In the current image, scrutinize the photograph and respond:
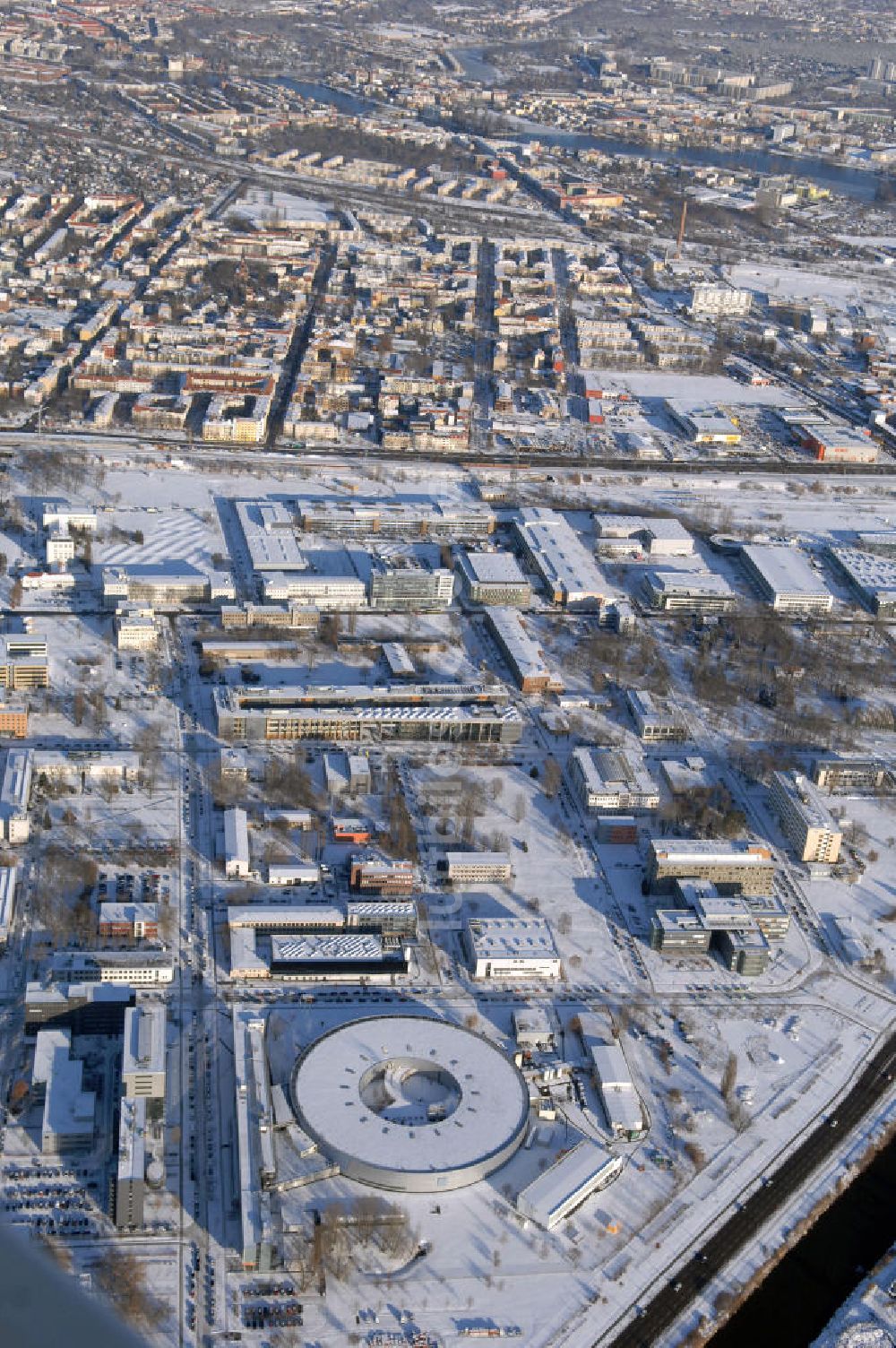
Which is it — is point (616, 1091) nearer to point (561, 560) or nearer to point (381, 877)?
point (381, 877)

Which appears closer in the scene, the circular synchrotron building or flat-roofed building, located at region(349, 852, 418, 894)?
the circular synchrotron building

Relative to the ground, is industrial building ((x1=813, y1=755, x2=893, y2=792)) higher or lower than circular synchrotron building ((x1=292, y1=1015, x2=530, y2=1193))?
lower

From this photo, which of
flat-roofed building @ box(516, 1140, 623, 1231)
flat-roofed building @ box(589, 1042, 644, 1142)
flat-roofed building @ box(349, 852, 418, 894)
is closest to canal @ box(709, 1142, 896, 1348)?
flat-roofed building @ box(516, 1140, 623, 1231)

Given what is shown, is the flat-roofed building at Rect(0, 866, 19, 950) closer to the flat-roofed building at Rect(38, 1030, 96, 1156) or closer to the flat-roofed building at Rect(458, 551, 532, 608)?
the flat-roofed building at Rect(38, 1030, 96, 1156)

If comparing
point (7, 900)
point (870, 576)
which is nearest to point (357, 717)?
point (7, 900)

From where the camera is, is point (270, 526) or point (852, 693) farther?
point (270, 526)

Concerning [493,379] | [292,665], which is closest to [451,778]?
[292,665]

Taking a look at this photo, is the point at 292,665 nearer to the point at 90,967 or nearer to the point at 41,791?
the point at 41,791
